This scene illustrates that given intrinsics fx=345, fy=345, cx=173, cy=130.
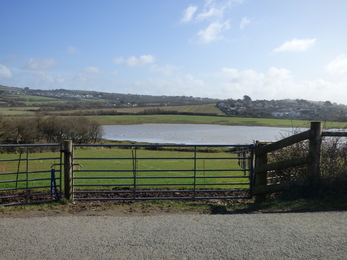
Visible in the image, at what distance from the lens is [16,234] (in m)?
5.33

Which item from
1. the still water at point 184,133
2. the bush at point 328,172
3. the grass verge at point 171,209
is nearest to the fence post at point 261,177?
Result: the bush at point 328,172

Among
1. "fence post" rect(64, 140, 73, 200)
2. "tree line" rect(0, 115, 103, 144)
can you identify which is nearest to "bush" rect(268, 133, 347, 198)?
"fence post" rect(64, 140, 73, 200)

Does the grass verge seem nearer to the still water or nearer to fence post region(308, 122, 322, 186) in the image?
fence post region(308, 122, 322, 186)

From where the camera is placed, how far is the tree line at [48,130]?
37.9 meters

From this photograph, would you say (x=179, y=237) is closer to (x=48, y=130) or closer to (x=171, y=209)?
(x=171, y=209)

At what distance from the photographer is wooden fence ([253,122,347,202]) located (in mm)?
7129

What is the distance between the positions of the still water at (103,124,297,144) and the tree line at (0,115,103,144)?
147 inches

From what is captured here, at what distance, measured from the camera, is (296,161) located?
7.36 metres

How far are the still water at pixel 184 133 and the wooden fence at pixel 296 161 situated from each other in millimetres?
34321

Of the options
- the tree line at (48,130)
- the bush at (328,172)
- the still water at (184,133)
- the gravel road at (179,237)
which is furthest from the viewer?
the still water at (184,133)

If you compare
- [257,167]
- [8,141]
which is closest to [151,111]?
[8,141]

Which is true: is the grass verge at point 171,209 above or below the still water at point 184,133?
above

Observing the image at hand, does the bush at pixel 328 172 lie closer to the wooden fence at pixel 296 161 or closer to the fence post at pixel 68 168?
the wooden fence at pixel 296 161

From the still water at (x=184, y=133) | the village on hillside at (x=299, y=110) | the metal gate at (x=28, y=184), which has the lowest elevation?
the still water at (x=184, y=133)
